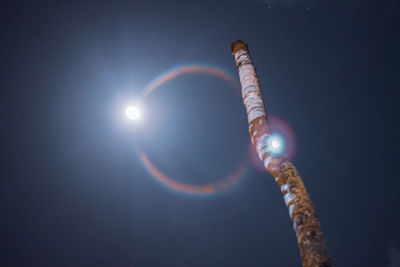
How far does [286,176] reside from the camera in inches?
145

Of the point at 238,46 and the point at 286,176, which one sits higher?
the point at 238,46

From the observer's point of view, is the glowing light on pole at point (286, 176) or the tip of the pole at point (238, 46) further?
the tip of the pole at point (238, 46)

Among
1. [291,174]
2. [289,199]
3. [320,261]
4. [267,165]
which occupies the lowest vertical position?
[320,261]

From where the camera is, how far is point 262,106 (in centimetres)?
453

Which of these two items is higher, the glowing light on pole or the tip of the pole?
the tip of the pole

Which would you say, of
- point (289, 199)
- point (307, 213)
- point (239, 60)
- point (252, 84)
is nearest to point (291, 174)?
point (289, 199)

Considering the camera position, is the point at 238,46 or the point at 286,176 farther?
the point at 238,46

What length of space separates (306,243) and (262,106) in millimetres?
2432

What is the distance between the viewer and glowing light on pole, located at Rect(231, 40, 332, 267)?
2.98 m

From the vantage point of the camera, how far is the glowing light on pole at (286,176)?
9.78ft

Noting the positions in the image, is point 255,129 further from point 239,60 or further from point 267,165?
point 239,60

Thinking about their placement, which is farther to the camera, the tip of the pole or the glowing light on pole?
the tip of the pole

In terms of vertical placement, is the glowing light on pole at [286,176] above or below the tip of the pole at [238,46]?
below

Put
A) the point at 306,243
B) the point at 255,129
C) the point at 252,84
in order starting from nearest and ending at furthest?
the point at 306,243, the point at 255,129, the point at 252,84
